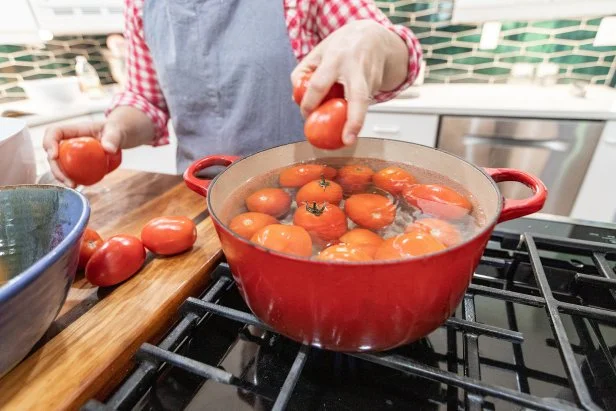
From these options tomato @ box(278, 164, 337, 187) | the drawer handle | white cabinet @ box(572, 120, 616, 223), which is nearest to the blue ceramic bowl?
tomato @ box(278, 164, 337, 187)

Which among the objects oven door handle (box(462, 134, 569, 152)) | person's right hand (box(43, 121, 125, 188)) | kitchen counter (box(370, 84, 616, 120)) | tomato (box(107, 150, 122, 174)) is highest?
person's right hand (box(43, 121, 125, 188))

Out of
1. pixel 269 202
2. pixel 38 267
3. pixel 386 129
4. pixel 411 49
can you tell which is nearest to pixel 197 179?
pixel 269 202

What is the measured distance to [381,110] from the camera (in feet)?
5.00

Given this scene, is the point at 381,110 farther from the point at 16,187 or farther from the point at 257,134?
the point at 16,187

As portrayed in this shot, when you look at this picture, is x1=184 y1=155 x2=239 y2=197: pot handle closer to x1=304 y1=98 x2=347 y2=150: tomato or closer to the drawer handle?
x1=304 y1=98 x2=347 y2=150: tomato

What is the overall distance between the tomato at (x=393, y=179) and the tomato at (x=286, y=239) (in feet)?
0.47

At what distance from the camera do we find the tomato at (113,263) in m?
0.42

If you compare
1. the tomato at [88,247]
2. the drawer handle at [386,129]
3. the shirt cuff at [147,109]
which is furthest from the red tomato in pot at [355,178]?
the drawer handle at [386,129]

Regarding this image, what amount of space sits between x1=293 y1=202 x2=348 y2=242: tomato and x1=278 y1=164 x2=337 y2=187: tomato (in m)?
0.07

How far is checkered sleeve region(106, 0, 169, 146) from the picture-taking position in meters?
0.85

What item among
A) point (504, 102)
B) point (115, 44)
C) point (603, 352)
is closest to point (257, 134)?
point (603, 352)

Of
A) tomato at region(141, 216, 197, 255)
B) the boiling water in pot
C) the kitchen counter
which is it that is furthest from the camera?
the kitchen counter

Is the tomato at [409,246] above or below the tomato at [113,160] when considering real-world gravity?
above

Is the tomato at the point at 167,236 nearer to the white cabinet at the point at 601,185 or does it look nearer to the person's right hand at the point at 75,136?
the person's right hand at the point at 75,136
